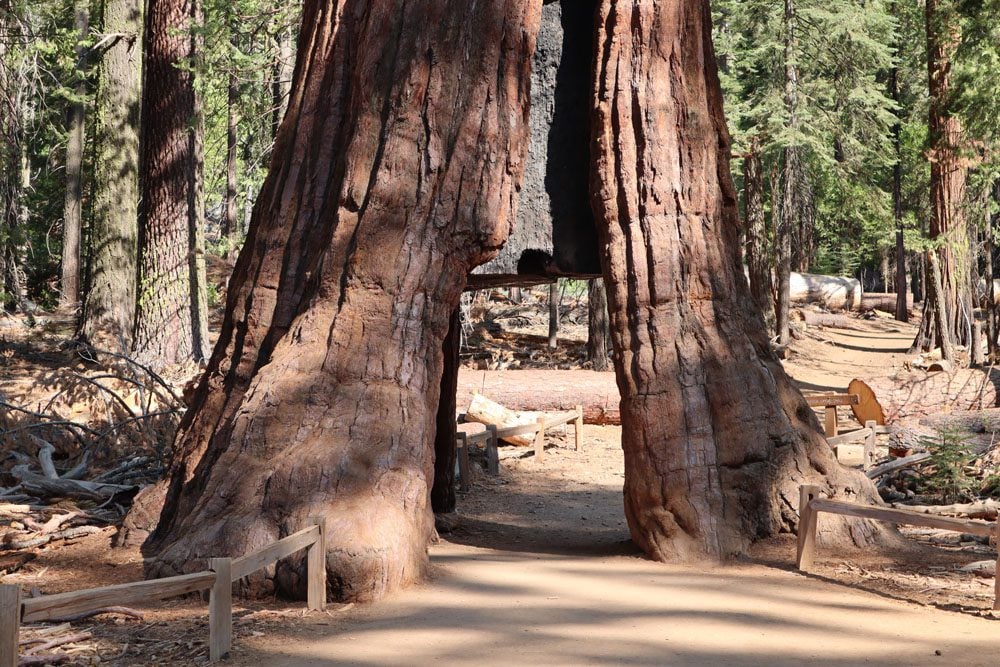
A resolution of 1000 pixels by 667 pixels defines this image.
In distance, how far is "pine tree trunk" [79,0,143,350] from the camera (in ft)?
56.0

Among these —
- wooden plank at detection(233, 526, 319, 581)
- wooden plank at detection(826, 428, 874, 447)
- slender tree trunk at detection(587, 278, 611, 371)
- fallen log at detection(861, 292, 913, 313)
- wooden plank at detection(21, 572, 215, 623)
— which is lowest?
wooden plank at detection(826, 428, 874, 447)

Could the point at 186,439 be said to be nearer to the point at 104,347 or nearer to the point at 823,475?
the point at 823,475

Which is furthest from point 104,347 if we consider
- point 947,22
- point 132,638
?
point 947,22

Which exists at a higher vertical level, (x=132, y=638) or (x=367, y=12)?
(x=367, y=12)

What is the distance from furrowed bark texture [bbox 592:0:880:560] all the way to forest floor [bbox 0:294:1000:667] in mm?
424

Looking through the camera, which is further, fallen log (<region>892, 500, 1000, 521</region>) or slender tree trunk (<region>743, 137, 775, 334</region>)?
slender tree trunk (<region>743, 137, 775, 334</region>)

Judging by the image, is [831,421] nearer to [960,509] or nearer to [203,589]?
[960,509]

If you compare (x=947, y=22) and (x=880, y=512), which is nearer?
(x=880, y=512)

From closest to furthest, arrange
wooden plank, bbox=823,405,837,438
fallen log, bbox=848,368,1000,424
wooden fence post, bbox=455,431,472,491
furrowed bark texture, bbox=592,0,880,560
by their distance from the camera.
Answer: furrowed bark texture, bbox=592,0,880,560 → wooden fence post, bbox=455,431,472,491 → wooden plank, bbox=823,405,837,438 → fallen log, bbox=848,368,1000,424

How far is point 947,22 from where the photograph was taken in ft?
55.8

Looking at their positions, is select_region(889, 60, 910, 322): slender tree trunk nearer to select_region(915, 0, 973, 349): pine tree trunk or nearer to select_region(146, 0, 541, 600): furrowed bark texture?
select_region(915, 0, 973, 349): pine tree trunk

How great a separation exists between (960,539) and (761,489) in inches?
97.4

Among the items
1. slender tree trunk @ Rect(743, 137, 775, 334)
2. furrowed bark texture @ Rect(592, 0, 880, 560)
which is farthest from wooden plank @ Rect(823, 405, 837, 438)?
slender tree trunk @ Rect(743, 137, 775, 334)

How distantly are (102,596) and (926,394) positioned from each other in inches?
542
